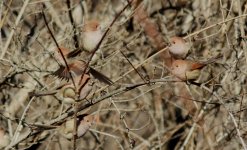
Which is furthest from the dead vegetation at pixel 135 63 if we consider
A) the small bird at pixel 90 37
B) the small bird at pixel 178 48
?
the small bird at pixel 90 37

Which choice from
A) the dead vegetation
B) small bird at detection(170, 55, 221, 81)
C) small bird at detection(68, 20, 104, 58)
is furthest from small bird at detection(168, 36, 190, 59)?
the dead vegetation

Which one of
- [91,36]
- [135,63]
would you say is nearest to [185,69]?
[91,36]

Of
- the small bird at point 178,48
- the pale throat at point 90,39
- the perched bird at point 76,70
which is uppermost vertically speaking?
the pale throat at point 90,39

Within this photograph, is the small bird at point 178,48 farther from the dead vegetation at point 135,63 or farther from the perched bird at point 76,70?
the dead vegetation at point 135,63

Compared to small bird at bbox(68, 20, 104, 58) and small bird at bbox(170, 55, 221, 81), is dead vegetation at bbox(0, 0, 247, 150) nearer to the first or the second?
small bird at bbox(170, 55, 221, 81)

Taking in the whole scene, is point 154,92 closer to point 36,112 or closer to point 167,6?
point 167,6

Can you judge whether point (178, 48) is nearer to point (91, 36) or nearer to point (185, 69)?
point (185, 69)
